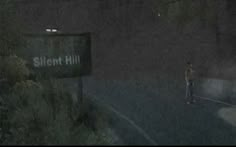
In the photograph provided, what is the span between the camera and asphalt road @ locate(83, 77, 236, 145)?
11377mm

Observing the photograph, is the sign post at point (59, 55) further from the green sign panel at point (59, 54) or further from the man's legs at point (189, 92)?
the man's legs at point (189, 92)

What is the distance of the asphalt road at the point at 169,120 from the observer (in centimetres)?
1138

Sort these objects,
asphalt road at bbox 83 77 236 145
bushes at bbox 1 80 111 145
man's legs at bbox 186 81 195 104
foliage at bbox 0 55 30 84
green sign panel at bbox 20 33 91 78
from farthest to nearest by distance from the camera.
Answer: man's legs at bbox 186 81 195 104 < foliage at bbox 0 55 30 84 < green sign panel at bbox 20 33 91 78 < asphalt road at bbox 83 77 236 145 < bushes at bbox 1 80 111 145

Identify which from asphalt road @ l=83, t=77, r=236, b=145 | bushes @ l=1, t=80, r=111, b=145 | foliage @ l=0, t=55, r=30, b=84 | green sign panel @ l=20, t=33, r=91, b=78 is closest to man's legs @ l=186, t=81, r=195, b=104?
asphalt road @ l=83, t=77, r=236, b=145

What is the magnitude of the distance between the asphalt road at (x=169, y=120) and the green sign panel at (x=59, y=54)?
7.37 feet

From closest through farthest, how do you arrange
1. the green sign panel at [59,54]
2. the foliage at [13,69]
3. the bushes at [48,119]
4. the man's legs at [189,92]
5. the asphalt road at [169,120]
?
the bushes at [48,119], the asphalt road at [169,120], the green sign panel at [59,54], the foliage at [13,69], the man's legs at [189,92]

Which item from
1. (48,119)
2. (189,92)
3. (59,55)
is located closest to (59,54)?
(59,55)

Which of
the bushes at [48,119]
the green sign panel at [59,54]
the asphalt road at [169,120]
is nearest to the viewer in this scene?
the bushes at [48,119]

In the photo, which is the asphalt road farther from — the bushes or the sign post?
the sign post

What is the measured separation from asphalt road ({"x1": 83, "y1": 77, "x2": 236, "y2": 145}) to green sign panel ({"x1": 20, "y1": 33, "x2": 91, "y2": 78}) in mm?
2246

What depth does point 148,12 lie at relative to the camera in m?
35.5

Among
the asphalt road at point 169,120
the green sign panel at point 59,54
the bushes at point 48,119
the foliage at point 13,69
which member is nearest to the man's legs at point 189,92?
the asphalt road at point 169,120

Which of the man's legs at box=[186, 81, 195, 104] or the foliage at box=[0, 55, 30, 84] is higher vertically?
the foliage at box=[0, 55, 30, 84]

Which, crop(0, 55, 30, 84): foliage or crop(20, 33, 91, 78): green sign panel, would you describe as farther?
crop(0, 55, 30, 84): foliage
